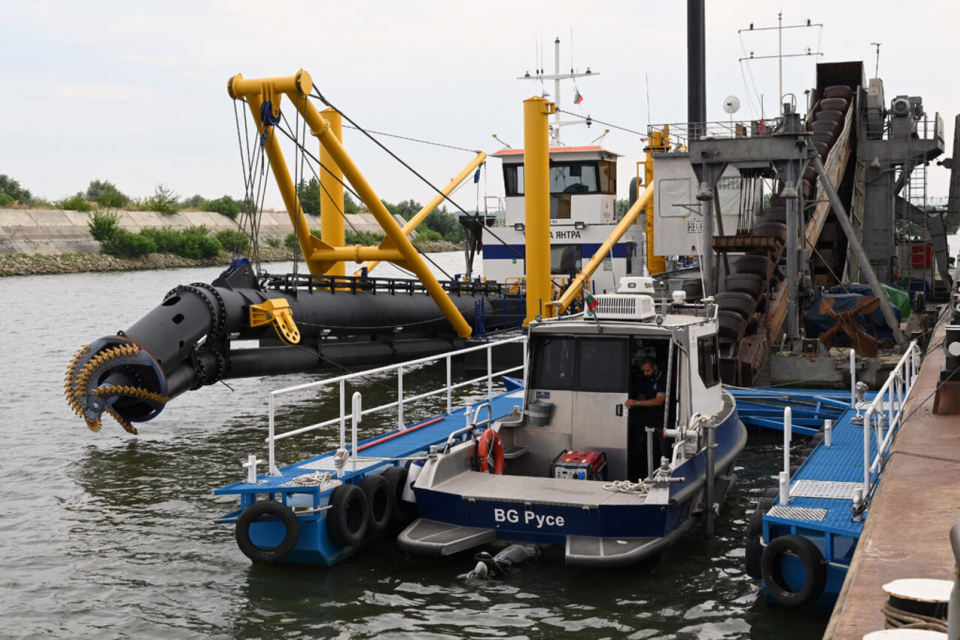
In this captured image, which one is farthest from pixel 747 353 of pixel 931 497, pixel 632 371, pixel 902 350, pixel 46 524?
pixel 46 524

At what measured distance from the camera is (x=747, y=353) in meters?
20.2

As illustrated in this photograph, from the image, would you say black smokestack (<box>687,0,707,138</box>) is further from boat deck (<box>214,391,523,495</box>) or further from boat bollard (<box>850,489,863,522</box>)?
boat bollard (<box>850,489,863,522</box>)

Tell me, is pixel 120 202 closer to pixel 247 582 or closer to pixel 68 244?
pixel 68 244

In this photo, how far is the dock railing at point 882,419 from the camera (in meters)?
9.26

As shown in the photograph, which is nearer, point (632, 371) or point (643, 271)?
point (632, 371)

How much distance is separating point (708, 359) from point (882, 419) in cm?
214

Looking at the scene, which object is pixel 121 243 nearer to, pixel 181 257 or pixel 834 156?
pixel 181 257

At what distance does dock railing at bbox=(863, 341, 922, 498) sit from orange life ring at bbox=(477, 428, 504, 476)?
154 inches

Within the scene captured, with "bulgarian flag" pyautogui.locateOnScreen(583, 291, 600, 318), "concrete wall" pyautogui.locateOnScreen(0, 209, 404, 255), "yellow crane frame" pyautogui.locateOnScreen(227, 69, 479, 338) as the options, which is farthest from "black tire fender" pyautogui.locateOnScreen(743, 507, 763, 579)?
"concrete wall" pyautogui.locateOnScreen(0, 209, 404, 255)

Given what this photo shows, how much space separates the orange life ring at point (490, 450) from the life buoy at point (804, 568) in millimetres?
3445

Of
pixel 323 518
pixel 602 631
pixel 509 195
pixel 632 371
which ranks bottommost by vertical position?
pixel 602 631

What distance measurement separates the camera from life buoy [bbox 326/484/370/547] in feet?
34.9

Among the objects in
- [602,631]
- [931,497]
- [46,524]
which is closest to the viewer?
[931,497]

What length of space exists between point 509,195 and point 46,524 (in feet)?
67.8
